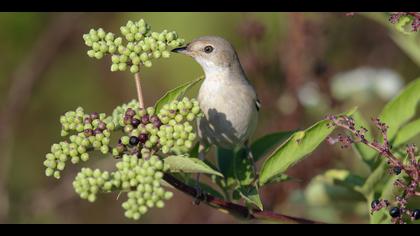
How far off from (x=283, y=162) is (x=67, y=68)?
5283 mm

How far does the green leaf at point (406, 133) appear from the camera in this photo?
392 centimetres

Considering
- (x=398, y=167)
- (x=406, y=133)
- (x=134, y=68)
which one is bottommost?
(x=406, y=133)

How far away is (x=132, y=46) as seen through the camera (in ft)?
10.2

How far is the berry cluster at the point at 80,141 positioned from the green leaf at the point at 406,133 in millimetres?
1796

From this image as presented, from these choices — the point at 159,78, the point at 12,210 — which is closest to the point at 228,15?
the point at 159,78

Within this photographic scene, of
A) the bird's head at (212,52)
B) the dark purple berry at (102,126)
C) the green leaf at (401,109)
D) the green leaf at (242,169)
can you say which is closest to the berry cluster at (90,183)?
the dark purple berry at (102,126)

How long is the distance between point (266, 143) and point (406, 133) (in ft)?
2.77

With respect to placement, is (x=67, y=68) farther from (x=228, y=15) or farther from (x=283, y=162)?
(x=283, y=162)

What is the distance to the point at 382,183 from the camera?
12.5 feet

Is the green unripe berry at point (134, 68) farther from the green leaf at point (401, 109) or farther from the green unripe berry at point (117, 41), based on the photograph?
the green leaf at point (401, 109)

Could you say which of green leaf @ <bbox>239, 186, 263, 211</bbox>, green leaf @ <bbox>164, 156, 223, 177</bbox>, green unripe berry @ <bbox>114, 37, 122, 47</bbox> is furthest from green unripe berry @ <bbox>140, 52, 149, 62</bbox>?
green leaf @ <bbox>239, 186, 263, 211</bbox>

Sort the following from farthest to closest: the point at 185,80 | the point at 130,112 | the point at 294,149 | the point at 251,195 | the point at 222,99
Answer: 1. the point at 185,80
2. the point at 222,99
3. the point at 294,149
4. the point at 251,195
5. the point at 130,112

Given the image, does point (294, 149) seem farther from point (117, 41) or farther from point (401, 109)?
point (117, 41)

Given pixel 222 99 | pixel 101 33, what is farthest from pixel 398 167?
pixel 222 99
